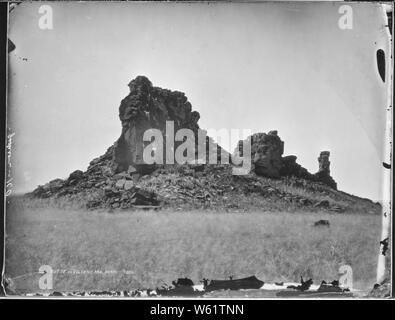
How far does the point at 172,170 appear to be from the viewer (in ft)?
11.7

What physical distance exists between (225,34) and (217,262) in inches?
61.2

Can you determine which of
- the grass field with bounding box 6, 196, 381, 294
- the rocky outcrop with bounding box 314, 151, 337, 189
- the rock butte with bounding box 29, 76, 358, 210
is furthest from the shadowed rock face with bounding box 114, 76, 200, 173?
the rocky outcrop with bounding box 314, 151, 337, 189

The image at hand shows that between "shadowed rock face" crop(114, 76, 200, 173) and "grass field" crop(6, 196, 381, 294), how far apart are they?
0.39 m

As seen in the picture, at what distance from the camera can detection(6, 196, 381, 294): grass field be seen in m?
3.50

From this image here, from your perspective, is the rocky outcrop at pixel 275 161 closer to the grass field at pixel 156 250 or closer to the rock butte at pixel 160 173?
the rock butte at pixel 160 173

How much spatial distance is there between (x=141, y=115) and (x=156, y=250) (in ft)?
3.03

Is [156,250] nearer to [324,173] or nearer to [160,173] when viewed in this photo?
[160,173]

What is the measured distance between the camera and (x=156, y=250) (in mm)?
3506

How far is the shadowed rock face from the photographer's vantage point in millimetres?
3549
